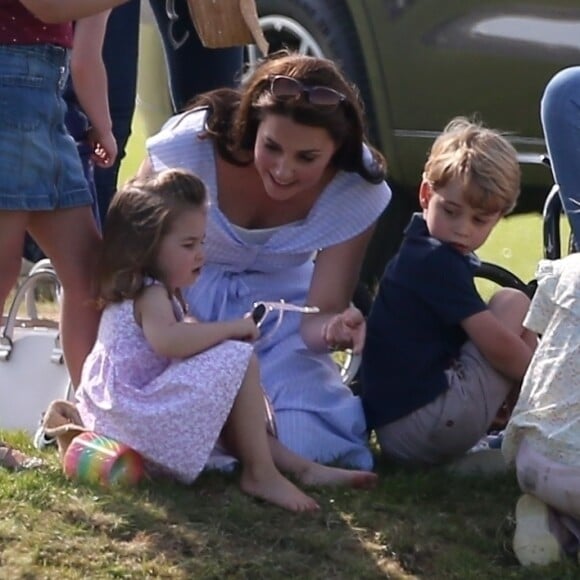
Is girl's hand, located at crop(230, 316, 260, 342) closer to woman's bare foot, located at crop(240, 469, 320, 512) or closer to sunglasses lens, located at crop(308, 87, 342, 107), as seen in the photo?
woman's bare foot, located at crop(240, 469, 320, 512)

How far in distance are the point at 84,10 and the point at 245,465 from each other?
1.05 meters

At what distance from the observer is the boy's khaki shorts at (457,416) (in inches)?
154

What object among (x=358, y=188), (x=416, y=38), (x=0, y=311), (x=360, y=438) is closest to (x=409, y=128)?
(x=416, y=38)

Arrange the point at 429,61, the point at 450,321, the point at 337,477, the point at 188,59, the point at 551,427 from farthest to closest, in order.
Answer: the point at 429,61
the point at 188,59
the point at 450,321
the point at 337,477
the point at 551,427

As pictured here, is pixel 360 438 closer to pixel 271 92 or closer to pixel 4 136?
pixel 271 92

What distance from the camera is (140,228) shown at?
374 centimetres

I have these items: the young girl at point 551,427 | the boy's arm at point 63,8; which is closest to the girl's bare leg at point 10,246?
the boy's arm at point 63,8

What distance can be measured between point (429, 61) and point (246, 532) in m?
2.18

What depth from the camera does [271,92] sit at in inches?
155

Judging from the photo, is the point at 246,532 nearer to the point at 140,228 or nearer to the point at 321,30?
the point at 140,228

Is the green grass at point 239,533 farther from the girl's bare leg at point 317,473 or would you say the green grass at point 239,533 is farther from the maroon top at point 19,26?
the maroon top at point 19,26

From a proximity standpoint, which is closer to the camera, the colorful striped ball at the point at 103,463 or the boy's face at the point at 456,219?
the colorful striped ball at the point at 103,463

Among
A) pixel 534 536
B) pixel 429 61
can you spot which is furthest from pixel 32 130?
pixel 429 61

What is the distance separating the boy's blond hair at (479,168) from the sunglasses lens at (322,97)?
0.28 m
